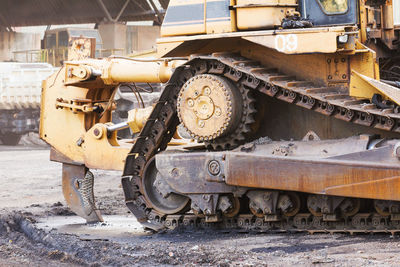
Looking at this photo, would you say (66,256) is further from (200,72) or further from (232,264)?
(200,72)

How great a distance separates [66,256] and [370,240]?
9.36 feet

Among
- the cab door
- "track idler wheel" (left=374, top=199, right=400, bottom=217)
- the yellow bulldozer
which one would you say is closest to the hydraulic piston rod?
the yellow bulldozer

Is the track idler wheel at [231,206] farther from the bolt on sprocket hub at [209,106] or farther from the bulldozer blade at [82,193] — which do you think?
the bulldozer blade at [82,193]

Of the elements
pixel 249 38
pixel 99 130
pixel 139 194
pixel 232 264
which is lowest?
pixel 232 264

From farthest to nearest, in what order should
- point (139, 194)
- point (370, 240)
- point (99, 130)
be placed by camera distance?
point (99, 130) → point (139, 194) → point (370, 240)

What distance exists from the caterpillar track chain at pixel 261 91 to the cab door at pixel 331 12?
2.39 ft

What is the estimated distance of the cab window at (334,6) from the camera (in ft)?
28.1

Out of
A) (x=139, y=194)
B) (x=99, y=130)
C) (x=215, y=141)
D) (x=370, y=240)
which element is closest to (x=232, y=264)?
(x=370, y=240)

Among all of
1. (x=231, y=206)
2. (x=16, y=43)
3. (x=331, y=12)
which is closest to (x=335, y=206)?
(x=231, y=206)

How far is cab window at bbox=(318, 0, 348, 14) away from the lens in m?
8.56

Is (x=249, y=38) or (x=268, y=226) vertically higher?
(x=249, y=38)

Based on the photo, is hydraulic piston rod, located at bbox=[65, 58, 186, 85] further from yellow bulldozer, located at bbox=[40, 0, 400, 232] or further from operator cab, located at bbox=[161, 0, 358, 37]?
operator cab, located at bbox=[161, 0, 358, 37]

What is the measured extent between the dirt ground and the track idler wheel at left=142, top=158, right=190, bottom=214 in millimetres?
329

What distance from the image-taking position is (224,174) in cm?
835
